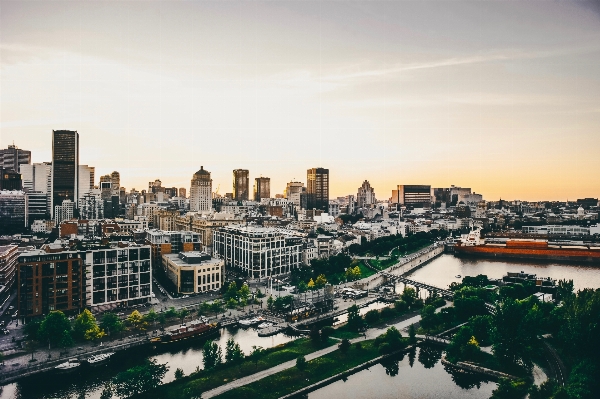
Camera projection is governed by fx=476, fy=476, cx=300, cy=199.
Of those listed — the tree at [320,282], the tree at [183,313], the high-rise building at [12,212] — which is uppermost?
the high-rise building at [12,212]

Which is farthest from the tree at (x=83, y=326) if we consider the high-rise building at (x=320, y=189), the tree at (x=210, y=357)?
the high-rise building at (x=320, y=189)

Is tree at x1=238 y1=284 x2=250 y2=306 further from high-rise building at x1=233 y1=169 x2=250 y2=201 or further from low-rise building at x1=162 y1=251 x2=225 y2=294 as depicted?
high-rise building at x1=233 y1=169 x2=250 y2=201

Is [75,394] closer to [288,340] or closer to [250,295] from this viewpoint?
[288,340]

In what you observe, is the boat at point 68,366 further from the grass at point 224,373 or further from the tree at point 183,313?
the tree at point 183,313

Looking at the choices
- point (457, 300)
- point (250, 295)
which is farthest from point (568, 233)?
point (250, 295)

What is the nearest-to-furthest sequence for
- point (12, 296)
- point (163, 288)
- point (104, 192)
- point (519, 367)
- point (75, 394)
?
point (75, 394) < point (519, 367) < point (12, 296) < point (163, 288) < point (104, 192)

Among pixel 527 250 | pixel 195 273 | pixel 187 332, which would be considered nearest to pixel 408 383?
pixel 187 332
